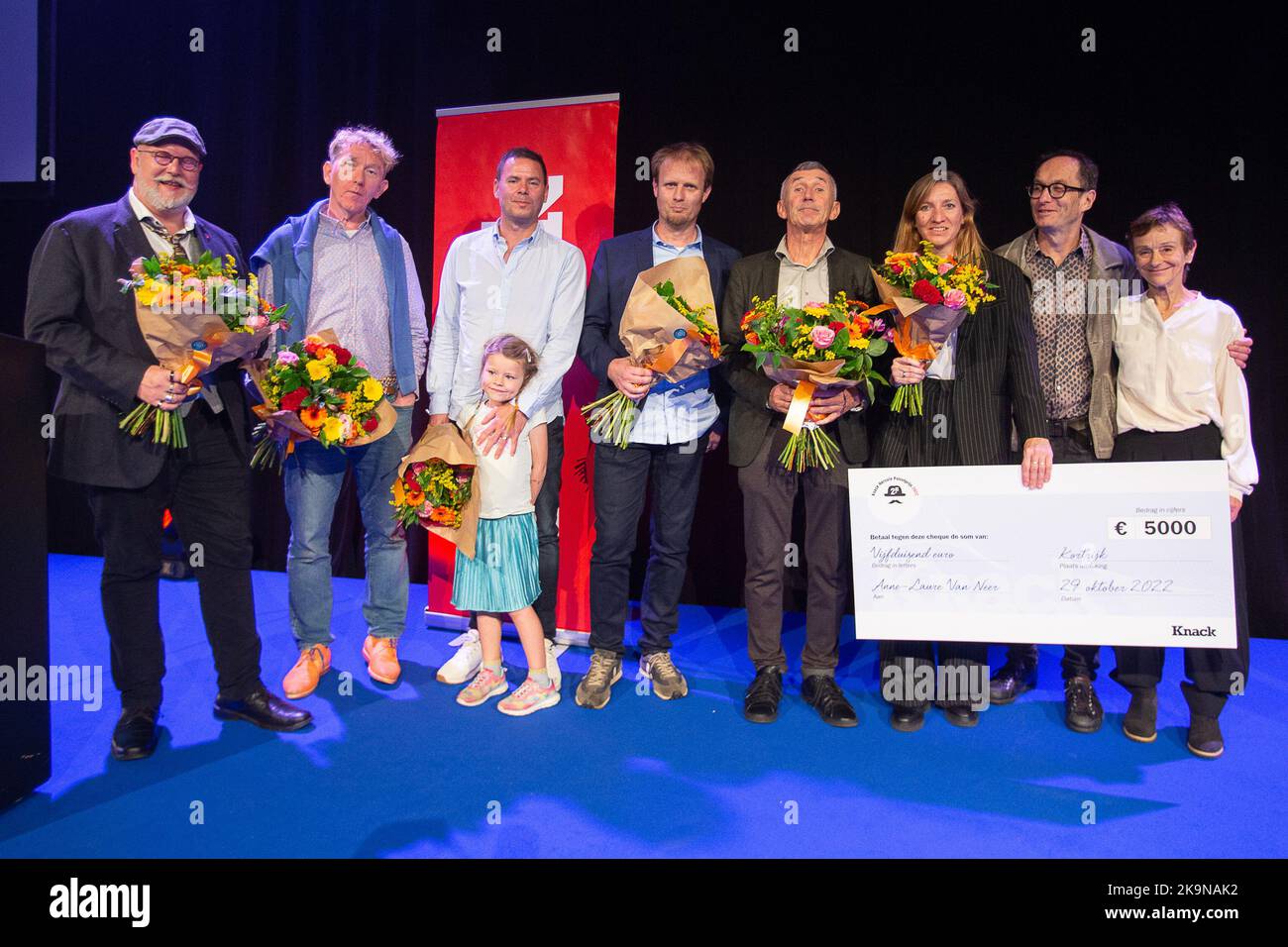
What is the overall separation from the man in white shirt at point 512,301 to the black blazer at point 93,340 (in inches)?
40.8

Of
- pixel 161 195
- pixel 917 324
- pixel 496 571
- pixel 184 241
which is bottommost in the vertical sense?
pixel 496 571

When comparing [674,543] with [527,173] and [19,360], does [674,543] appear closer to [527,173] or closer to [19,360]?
[527,173]

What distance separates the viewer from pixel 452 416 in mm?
3316

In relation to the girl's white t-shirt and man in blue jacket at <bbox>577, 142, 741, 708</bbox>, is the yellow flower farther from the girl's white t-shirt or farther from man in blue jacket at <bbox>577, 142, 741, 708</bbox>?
man in blue jacket at <bbox>577, 142, 741, 708</bbox>

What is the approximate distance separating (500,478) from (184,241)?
1331 mm

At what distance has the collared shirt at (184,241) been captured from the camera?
2674 millimetres

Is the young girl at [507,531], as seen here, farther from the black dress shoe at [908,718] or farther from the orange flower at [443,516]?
the black dress shoe at [908,718]

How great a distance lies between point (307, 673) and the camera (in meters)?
3.27

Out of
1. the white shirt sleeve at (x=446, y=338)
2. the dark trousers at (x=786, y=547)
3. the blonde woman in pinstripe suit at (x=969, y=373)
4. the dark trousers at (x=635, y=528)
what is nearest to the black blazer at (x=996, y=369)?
the blonde woman in pinstripe suit at (x=969, y=373)

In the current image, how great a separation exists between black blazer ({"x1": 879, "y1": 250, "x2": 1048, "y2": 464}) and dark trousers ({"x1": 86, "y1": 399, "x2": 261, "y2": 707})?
254 centimetres

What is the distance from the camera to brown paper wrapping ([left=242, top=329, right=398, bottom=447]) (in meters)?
2.89

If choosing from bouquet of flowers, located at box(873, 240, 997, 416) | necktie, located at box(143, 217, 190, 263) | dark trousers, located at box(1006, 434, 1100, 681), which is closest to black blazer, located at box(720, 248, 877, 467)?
bouquet of flowers, located at box(873, 240, 997, 416)

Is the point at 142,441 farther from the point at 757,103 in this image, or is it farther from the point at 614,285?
the point at 757,103

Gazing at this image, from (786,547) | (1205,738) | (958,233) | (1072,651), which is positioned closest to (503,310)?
(786,547)
